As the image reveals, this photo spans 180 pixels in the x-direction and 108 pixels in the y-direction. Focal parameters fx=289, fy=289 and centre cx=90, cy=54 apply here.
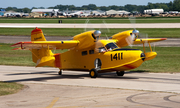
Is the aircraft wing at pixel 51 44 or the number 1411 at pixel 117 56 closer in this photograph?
the aircraft wing at pixel 51 44

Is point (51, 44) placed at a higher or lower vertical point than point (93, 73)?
higher

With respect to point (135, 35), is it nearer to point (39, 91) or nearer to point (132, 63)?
point (132, 63)

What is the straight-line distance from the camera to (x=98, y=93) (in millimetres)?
16094

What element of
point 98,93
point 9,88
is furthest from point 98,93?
point 9,88

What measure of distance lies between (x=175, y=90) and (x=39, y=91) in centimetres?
793

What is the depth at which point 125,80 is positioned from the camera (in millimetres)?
20922

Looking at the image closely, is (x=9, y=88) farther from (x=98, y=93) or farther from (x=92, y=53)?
(x=92, y=53)

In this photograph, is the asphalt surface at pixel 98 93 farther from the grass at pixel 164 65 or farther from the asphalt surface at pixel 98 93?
the grass at pixel 164 65

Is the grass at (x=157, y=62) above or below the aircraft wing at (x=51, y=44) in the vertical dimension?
below

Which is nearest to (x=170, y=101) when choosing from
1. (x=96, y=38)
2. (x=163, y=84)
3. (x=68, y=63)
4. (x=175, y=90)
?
(x=175, y=90)

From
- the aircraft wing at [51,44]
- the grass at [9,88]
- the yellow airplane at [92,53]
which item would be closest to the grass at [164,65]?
the yellow airplane at [92,53]

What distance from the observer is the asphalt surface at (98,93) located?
13.4 metres

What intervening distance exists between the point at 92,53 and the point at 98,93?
22.5ft

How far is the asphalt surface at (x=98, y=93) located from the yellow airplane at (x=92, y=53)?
1291mm
